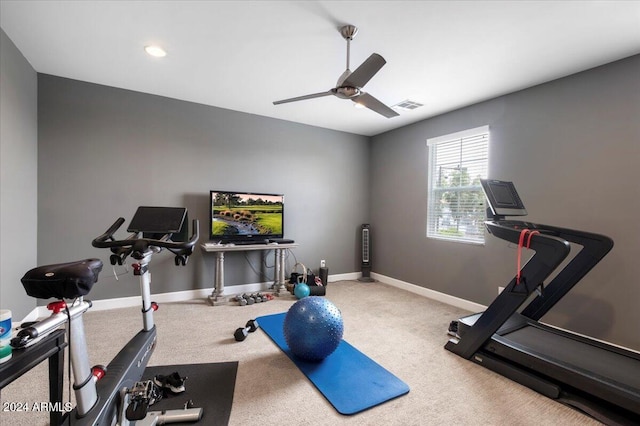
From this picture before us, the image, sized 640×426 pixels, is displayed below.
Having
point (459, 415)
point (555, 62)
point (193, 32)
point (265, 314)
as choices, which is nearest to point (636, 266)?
point (555, 62)

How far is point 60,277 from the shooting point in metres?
1.05

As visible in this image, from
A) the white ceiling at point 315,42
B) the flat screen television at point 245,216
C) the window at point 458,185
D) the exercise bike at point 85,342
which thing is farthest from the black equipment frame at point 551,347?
the flat screen television at point 245,216

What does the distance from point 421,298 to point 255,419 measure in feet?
9.99

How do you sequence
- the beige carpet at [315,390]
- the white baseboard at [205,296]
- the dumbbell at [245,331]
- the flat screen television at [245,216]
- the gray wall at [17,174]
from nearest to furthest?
1. the beige carpet at [315,390]
2. the gray wall at [17,174]
3. the dumbbell at [245,331]
4. the white baseboard at [205,296]
5. the flat screen television at [245,216]

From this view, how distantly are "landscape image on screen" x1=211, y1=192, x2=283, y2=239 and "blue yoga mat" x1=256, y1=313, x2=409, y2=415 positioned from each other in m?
1.88

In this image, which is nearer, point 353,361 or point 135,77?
point 353,361

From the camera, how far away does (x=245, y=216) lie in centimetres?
412

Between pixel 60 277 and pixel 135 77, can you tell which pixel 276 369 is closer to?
pixel 60 277

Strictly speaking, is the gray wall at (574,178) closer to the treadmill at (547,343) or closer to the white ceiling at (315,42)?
the white ceiling at (315,42)

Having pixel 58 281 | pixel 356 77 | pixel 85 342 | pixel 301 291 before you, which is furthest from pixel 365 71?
pixel 301 291

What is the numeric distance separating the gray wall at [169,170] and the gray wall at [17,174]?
0.58 feet

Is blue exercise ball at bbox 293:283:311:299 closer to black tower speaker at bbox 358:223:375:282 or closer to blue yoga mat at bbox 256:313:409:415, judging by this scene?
blue yoga mat at bbox 256:313:409:415

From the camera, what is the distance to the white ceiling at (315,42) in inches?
82.4

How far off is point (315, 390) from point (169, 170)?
3191 millimetres
